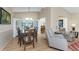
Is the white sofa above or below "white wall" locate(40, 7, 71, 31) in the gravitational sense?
below

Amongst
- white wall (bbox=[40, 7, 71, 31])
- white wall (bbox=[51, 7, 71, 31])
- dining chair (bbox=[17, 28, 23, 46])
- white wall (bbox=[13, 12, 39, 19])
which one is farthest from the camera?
white wall (bbox=[40, 7, 71, 31])

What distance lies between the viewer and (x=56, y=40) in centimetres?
411

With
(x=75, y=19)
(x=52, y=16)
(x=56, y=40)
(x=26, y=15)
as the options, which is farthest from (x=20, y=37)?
(x=75, y=19)

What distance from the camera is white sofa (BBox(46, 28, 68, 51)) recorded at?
3836mm

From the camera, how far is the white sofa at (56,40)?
12.6 feet

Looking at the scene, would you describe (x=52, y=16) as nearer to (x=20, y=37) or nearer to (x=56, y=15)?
(x=56, y=15)

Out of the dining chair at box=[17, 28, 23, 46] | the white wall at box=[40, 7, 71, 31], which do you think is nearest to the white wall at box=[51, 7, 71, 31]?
the white wall at box=[40, 7, 71, 31]

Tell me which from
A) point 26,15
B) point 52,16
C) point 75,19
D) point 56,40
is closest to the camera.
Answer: point 26,15

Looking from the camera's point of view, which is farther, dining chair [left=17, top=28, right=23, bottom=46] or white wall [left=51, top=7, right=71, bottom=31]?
white wall [left=51, top=7, right=71, bottom=31]

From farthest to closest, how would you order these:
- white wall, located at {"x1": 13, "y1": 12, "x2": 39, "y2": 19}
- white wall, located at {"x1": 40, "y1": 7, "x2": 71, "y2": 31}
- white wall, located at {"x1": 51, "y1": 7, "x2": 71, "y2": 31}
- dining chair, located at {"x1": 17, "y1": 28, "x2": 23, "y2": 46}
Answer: white wall, located at {"x1": 40, "y1": 7, "x2": 71, "y2": 31} < white wall, located at {"x1": 51, "y1": 7, "x2": 71, "y2": 31} < white wall, located at {"x1": 13, "y1": 12, "x2": 39, "y2": 19} < dining chair, located at {"x1": 17, "y1": 28, "x2": 23, "y2": 46}

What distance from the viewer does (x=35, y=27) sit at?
3904 mm

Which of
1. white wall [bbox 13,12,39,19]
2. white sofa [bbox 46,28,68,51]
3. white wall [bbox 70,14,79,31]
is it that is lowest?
white sofa [bbox 46,28,68,51]

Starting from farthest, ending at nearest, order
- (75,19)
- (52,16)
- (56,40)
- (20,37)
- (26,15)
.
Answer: (52,16)
(75,19)
(56,40)
(26,15)
(20,37)

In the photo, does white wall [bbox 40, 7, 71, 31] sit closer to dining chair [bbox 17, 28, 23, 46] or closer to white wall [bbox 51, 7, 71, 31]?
white wall [bbox 51, 7, 71, 31]
